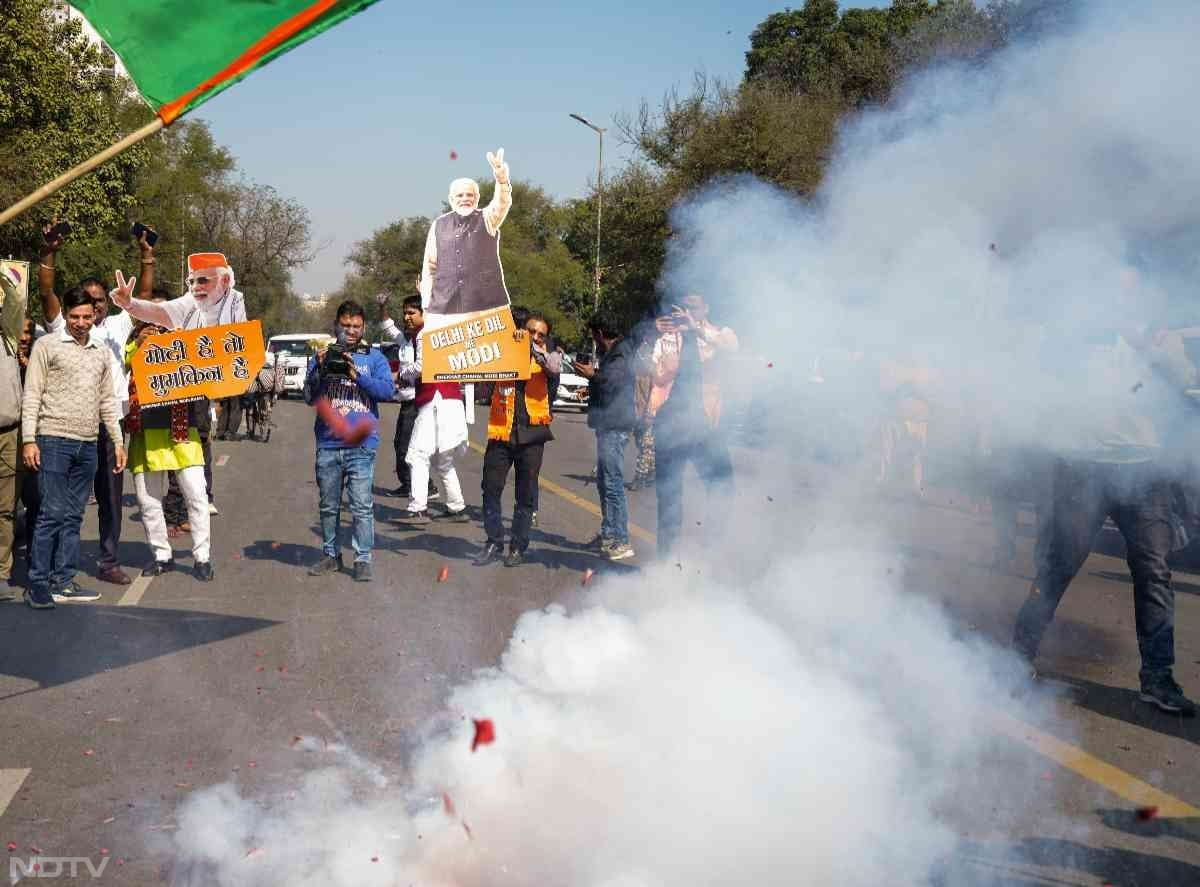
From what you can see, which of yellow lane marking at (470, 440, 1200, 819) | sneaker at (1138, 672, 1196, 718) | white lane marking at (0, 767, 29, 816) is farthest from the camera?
sneaker at (1138, 672, 1196, 718)

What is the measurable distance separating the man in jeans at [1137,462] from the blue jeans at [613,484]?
395cm

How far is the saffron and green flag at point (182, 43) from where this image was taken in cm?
409

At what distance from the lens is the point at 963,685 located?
5.46m

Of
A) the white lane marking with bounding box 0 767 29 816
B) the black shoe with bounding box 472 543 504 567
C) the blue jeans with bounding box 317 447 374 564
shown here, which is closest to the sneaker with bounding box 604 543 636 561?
the black shoe with bounding box 472 543 504 567

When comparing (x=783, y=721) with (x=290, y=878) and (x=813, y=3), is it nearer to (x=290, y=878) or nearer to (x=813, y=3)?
(x=290, y=878)

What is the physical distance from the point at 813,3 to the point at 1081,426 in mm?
46244

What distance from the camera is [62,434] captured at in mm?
7363

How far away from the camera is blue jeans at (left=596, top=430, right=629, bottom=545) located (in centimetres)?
918

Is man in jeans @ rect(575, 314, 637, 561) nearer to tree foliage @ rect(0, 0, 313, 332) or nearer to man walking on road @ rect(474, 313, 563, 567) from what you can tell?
man walking on road @ rect(474, 313, 563, 567)

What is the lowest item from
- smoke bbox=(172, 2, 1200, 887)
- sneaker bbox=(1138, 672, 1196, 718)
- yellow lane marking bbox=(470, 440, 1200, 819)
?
yellow lane marking bbox=(470, 440, 1200, 819)

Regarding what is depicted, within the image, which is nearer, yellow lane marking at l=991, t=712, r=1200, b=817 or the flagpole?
the flagpole

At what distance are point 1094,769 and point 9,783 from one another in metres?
4.02

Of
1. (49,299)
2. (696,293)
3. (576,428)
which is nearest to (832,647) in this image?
(696,293)

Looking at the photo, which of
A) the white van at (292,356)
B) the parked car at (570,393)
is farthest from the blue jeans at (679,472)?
the white van at (292,356)
